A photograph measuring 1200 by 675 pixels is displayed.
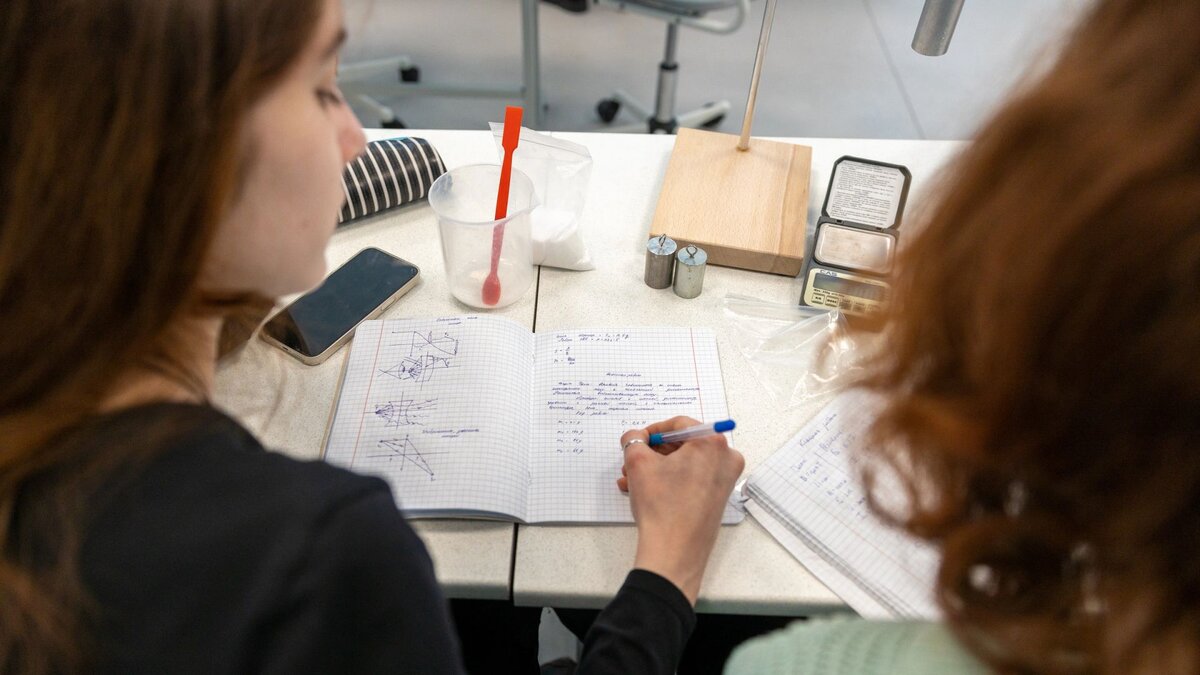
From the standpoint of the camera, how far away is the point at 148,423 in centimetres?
48

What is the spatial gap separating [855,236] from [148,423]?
881 mm

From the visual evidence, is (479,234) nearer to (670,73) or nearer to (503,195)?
(503,195)

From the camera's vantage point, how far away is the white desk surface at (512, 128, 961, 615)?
0.73m

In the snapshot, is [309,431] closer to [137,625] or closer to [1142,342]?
[137,625]

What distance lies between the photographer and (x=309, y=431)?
2.82ft

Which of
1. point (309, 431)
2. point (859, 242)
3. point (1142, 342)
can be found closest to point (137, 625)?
point (309, 431)

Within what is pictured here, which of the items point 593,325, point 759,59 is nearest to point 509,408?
point 593,325

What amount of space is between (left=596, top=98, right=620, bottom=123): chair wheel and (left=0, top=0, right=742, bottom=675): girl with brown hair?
2.26 m

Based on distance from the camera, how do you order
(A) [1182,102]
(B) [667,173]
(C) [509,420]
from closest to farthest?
1. (A) [1182,102]
2. (C) [509,420]
3. (B) [667,173]

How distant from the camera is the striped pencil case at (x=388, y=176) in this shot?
1122mm

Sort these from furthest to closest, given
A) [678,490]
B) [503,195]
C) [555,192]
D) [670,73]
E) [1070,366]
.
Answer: [670,73] < [555,192] < [503,195] < [678,490] < [1070,366]

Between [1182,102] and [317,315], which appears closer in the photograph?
[1182,102]

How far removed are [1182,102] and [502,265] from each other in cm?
80

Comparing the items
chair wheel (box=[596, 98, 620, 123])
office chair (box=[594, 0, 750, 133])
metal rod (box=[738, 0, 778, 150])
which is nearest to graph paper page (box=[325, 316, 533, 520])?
metal rod (box=[738, 0, 778, 150])
